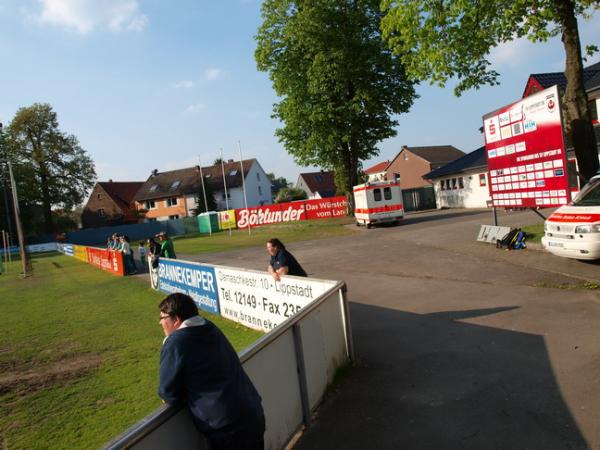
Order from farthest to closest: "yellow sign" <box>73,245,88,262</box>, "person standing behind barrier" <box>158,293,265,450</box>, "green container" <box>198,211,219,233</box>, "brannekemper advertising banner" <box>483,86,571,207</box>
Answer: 1. "green container" <box>198,211,219,233</box>
2. "yellow sign" <box>73,245,88,262</box>
3. "brannekemper advertising banner" <box>483,86,571,207</box>
4. "person standing behind barrier" <box>158,293,265,450</box>

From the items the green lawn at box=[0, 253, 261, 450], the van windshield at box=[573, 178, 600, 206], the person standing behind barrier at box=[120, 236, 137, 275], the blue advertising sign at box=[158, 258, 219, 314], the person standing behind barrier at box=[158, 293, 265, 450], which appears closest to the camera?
the person standing behind barrier at box=[158, 293, 265, 450]

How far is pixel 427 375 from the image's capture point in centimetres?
531

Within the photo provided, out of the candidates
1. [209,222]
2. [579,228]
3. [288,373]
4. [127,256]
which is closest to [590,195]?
[579,228]

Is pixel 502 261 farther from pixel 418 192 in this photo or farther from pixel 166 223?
pixel 166 223

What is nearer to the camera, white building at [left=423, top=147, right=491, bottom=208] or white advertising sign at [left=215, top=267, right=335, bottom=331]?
white advertising sign at [left=215, top=267, right=335, bottom=331]

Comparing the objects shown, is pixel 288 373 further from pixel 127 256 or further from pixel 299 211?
pixel 299 211

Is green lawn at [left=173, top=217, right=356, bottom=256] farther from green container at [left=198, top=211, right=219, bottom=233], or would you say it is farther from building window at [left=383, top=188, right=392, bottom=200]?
green container at [left=198, top=211, right=219, bottom=233]

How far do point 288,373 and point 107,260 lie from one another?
71.8 feet

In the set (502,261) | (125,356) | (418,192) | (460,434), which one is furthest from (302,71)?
(460,434)

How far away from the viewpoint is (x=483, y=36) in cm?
1460

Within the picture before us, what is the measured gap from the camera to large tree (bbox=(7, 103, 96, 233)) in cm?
5922

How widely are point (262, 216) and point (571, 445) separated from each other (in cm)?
4337

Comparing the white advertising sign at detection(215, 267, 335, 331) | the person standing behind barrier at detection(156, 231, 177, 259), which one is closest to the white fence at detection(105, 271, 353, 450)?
the white advertising sign at detection(215, 267, 335, 331)

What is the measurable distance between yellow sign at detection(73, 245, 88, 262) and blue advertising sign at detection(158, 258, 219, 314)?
20.6 meters
